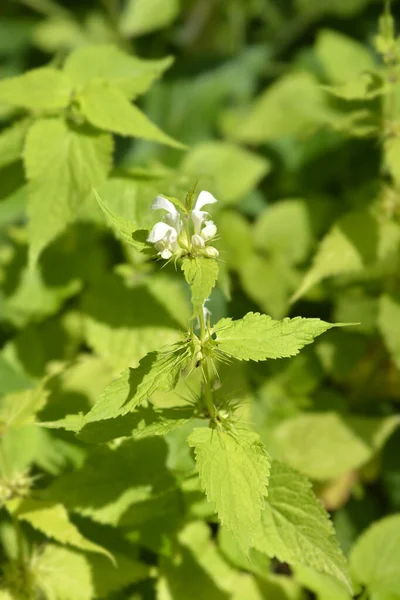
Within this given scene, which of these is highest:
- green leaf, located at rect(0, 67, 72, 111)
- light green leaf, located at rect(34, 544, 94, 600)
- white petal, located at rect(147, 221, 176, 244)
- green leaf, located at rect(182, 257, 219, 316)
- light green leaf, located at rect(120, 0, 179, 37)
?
light green leaf, located at rect(120, 0, 179, 37)

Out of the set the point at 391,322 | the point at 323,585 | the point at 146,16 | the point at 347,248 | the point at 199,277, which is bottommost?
the point at 323,585

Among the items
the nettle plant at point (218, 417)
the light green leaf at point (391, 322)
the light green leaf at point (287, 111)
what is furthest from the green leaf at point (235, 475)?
the light green leaf at point (287, 111)

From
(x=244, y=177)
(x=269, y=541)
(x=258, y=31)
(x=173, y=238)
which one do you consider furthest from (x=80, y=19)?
(x=269, y=541)

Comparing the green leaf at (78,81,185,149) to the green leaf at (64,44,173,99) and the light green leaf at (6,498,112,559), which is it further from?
the light green leaf at (6,498,112,559)

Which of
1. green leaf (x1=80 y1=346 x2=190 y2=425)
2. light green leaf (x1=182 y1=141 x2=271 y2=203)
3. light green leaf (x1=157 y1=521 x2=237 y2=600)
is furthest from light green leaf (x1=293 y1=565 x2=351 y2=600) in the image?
light green leaf (x1=182 y1=141 x2=271 y2=203)

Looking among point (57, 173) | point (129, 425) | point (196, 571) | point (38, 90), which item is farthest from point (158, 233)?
point (196, 571)

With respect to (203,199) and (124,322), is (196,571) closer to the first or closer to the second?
(124,322)

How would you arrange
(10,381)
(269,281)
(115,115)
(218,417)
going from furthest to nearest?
(269,281), (10,381), (115,115), (218,417)
